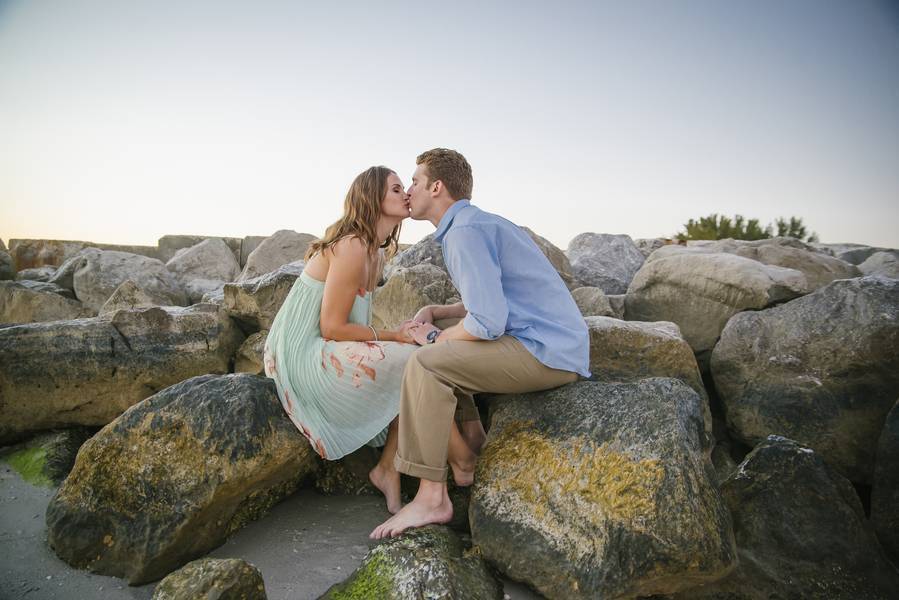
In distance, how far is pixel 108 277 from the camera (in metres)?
9.23

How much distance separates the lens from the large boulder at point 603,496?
2.48 m

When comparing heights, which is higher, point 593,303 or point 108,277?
point 593,303

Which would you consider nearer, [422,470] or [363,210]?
[422,470]

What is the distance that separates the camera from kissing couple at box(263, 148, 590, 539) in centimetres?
294

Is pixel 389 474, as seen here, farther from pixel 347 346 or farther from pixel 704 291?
pixel 704 291

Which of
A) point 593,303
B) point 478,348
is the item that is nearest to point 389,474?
point 478,348

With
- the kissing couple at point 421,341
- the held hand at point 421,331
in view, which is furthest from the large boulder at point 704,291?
the held hand at point 421,331

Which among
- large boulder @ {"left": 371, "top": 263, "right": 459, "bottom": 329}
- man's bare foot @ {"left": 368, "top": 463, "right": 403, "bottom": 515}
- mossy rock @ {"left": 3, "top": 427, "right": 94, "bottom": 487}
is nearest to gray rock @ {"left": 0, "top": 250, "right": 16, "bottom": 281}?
mossy rock @ {"left": 3, "top": 427, "right": 94, "bottom": 487}

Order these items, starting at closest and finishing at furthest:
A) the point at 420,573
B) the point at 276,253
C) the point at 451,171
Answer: the point at 420,573 → the point at 451,171 → the point at 276,253

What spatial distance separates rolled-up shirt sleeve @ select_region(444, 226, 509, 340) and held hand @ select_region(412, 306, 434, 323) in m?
0.74

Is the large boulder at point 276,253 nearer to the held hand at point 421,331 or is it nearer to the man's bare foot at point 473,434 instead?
the held hand at point 421,331

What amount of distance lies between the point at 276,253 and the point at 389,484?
6.05 m

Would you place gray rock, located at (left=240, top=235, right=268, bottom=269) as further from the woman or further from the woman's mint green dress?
the woman's mint green dress

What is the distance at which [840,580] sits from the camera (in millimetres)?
2877
